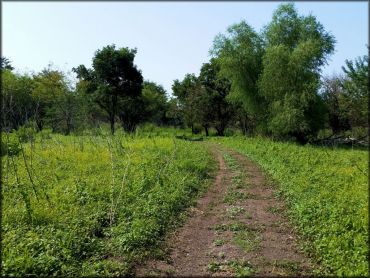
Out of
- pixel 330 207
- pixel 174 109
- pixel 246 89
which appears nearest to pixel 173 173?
pixel 330 207

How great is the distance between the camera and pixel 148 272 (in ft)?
18.5

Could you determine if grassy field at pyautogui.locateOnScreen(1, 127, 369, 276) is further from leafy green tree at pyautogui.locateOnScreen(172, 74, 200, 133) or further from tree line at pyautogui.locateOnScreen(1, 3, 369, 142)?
→ leafy green tree at pyautogui.locateOnScreen(172, 74, 200, 133)

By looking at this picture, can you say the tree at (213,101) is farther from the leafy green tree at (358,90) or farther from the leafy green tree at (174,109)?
the leafy green tree at (358,90)

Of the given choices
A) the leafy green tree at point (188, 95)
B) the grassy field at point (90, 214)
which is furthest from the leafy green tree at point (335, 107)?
the grassy field at point (90, 214)

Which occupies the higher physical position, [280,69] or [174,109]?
[280,69]

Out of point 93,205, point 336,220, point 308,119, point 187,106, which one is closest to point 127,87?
point 187,106

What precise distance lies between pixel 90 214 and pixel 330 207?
5.04 m

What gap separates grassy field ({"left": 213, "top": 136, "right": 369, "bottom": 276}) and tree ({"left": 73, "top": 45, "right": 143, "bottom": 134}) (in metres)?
23.8

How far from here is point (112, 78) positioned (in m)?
35.4

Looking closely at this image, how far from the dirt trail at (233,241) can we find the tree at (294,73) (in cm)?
1610

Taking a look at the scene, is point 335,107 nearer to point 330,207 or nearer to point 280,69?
point 280,69

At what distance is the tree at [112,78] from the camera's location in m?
34.9

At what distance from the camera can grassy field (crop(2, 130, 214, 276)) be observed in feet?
18.6

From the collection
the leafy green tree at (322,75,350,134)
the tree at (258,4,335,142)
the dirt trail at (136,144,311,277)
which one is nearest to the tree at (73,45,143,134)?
the tree at (258,4,335,142)
